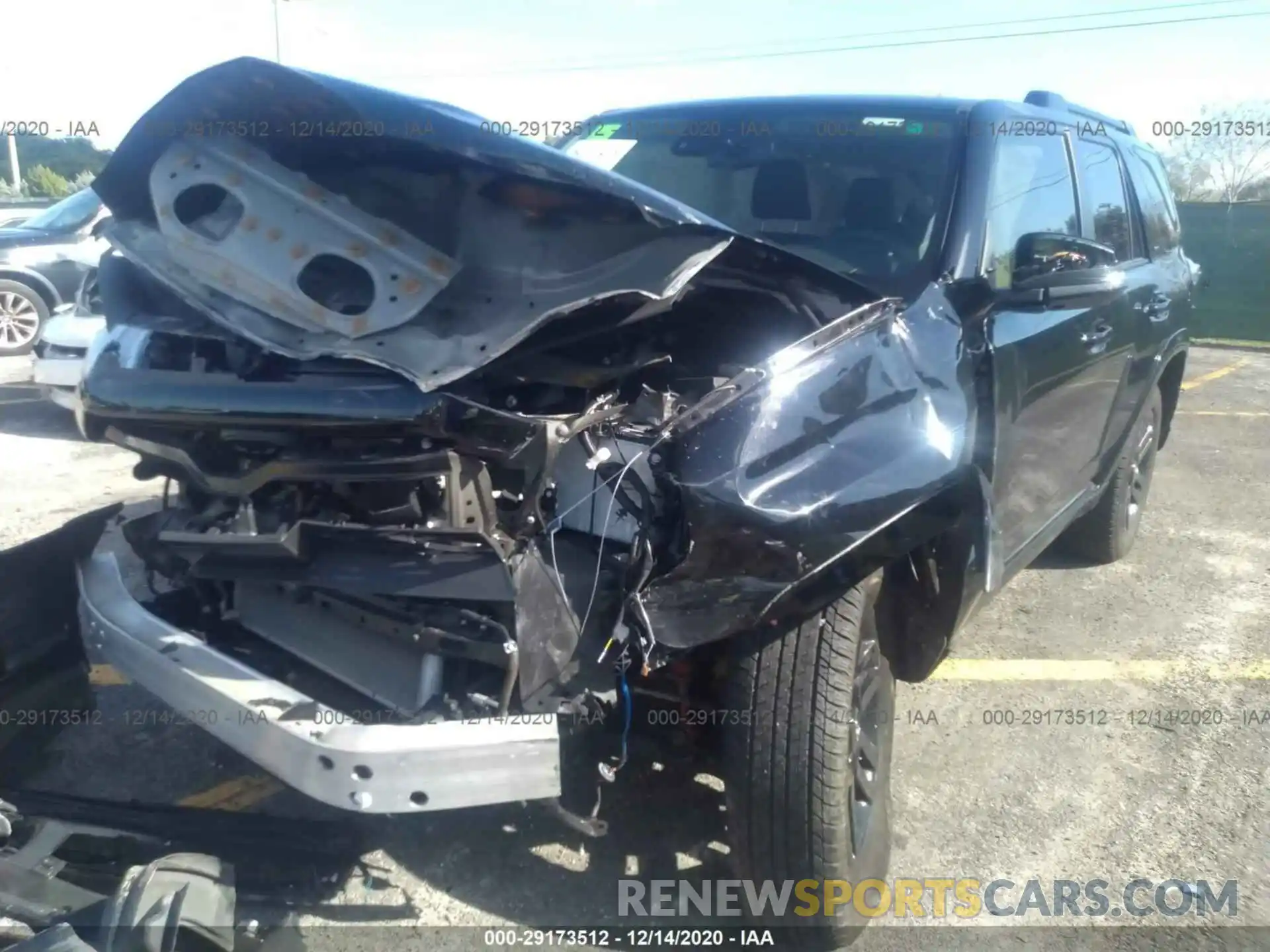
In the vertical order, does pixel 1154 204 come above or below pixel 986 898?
above

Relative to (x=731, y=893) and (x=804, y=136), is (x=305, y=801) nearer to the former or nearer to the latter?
(x=731, y=893)

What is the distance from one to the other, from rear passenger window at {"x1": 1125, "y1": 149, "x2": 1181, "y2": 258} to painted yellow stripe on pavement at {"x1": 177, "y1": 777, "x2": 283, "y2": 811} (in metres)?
4.29

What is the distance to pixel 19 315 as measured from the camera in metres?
9.80

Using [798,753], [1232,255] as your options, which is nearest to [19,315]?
[798,753]

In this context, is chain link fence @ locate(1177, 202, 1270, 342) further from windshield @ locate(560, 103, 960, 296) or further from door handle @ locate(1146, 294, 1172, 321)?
windshield @ locate(560, 103, 960, 296)

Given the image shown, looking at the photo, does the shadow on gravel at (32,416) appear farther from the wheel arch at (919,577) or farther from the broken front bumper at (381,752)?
the wheel arch at (919,577)

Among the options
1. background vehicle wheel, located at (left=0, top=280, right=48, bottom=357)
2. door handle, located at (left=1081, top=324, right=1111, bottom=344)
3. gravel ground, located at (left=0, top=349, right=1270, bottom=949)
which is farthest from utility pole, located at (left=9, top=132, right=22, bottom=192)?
door handle, located at (left=1081, top=324, right=1111, bottom=344)

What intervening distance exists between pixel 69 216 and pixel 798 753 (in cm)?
999

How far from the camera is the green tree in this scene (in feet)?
70.7

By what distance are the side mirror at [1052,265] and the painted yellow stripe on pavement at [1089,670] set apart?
5.16 feet

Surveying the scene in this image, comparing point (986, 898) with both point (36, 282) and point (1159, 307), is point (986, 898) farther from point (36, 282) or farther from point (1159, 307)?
point (36, 282)

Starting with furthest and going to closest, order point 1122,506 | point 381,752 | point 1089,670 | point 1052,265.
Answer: point 1122,506
point 1089,670
point 1052,265
point 381,752

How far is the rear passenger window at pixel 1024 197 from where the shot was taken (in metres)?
3.15

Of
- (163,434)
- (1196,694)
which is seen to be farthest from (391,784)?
(1196,694)
